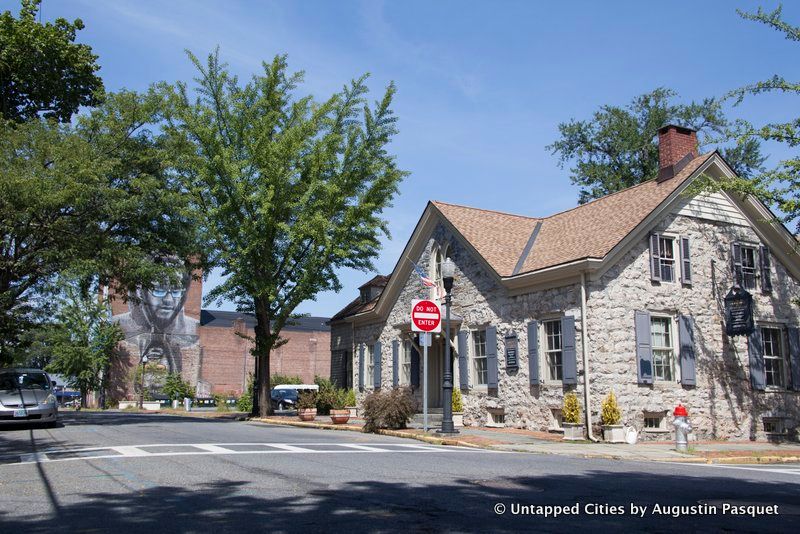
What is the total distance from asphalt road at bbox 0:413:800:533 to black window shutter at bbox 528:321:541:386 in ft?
24.9

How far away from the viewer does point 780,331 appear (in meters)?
21.4

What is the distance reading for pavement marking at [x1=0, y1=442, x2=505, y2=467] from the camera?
1077cm

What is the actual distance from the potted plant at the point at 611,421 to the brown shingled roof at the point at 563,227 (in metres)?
3.82

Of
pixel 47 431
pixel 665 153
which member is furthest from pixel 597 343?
pixel 47 431

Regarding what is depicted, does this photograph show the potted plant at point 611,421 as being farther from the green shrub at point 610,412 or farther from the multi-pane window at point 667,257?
the multi-pane window at point 667,257

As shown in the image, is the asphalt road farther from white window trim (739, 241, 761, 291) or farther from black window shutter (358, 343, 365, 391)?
black window shutter (358, 343, 365, 391)

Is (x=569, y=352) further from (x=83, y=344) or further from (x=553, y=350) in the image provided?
(x=83, y=344)

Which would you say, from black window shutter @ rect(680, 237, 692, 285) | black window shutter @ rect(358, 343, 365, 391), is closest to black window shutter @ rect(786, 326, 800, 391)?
black window shutter @ rect(680, 237, 692, 285)

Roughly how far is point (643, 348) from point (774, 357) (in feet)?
18.7

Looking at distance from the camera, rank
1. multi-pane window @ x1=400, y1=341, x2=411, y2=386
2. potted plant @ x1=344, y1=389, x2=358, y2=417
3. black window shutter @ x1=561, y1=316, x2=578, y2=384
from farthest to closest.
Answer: potted plant @ x1=344, y1=389, x2=358, y2=417, multi-pane window @ x1=400, y1=341, x2=411, y2=386, black window shutter @ x1=561, y1=316, x2=578, y2=384

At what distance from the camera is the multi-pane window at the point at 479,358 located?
22312mm

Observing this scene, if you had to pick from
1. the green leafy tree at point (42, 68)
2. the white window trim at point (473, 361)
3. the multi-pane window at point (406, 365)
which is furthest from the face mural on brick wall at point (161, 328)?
the white window trim at point (473, 361)

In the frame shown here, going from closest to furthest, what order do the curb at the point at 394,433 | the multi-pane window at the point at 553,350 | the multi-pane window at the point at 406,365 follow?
the curb at the point at 394,433
the multi-pane window at the point at 553,350
the multi-pane window at the point at 406,365

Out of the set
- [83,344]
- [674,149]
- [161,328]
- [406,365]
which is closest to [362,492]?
[674,149]
